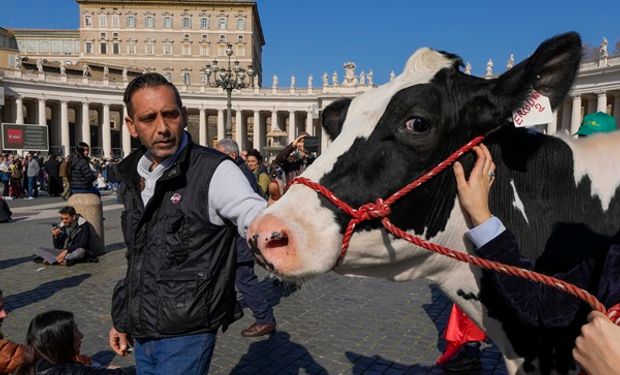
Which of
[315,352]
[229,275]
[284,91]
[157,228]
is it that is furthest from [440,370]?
[284,91]

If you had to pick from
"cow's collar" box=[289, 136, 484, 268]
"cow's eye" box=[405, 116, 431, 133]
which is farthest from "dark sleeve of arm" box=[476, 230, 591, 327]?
"cow's eye" box=[405, 116, 431, 133]

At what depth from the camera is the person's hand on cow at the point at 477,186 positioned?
4.79 feet

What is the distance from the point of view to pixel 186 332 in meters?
2.13

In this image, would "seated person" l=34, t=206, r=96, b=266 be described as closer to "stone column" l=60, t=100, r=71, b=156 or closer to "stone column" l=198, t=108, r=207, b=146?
"stone column" l=60, t=100, r=71, b=156

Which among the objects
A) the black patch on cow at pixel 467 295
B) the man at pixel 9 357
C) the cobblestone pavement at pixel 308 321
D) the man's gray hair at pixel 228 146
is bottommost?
the cobblestone pavement at pixel 308 321

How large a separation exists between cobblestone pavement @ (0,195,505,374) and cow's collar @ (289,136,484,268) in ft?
10.8

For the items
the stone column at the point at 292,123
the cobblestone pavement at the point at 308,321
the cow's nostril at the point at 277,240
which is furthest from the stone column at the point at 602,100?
the cow's nostril at the point at 277,240

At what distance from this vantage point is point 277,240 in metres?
1.35

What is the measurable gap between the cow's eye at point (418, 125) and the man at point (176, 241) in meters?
0.82

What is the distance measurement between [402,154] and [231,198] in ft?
2.99

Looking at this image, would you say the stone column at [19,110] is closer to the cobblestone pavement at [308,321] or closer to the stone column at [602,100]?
the cobblestone pavement at [308,321]

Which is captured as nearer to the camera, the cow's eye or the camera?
the cow's eye

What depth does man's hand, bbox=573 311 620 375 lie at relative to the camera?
1.14 m

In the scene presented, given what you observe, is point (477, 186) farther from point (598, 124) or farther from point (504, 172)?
point (598, 124)
